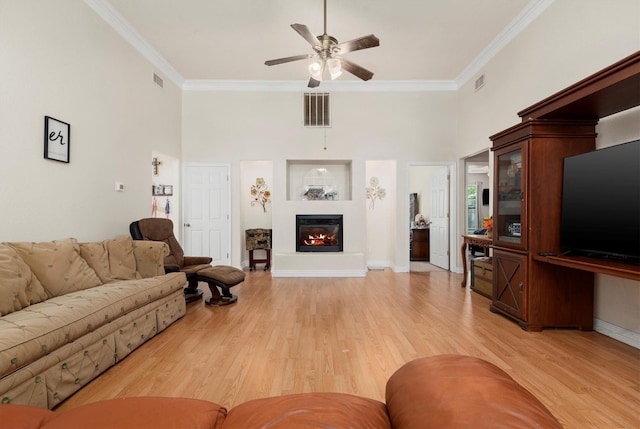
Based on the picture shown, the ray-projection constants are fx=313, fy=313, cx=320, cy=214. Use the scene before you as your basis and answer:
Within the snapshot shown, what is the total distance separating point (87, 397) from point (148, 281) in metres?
1.26

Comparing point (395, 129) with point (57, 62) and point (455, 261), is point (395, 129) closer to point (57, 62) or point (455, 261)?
point (455, 261)

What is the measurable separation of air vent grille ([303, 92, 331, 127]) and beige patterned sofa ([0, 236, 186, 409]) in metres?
4.02

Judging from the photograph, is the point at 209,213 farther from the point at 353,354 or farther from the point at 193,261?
the point at 353,354

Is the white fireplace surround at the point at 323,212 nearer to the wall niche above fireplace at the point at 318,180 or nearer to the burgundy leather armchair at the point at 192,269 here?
the wall niche above fireplace at the point at 318,180

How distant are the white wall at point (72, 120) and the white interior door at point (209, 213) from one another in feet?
4.40

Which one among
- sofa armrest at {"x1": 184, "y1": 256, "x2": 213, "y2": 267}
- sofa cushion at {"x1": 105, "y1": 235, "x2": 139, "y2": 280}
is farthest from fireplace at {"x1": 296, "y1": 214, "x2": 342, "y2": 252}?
sofa cushion at {"x1": 105, "y1": 235, "x2": 139, "y2": 280}

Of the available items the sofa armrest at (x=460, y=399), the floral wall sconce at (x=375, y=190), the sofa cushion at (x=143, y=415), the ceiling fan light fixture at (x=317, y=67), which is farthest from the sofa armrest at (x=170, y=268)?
the floral wall sconce at (x=375, y=190)

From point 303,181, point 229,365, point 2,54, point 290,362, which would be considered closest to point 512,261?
point 290,362

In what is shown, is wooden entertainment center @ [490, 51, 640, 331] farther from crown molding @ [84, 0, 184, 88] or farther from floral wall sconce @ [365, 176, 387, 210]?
crown molding @ [84, 0, 184, 88]

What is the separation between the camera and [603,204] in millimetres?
2543

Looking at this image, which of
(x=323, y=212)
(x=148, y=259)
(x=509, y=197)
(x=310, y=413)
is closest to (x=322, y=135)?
(x=323, y=212)

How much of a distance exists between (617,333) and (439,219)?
4100 mm

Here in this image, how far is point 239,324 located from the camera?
3281 millimetres

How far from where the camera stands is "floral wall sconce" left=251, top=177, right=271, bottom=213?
7.11 meters
